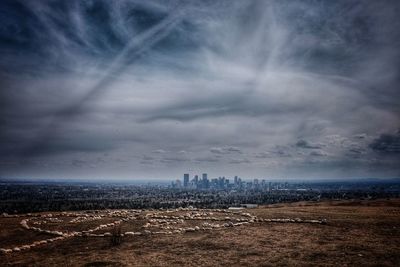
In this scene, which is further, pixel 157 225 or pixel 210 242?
pixel 157 225

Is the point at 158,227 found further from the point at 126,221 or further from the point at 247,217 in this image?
the point at 247,217

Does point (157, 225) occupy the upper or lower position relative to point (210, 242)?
upper

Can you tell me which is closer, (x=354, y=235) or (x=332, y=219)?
(x=354, y=235)

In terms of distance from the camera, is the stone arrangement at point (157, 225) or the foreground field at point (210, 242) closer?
the foreground field at point (210, 242)

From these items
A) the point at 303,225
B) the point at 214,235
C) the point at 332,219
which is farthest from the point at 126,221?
the point at 332,219

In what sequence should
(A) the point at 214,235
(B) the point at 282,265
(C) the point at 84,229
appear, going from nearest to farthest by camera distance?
(B) the point at 282,265
(A) the point at 214,235
(C) the point at 84,229

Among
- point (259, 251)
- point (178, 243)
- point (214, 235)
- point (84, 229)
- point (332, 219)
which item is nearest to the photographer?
point (259, 251)

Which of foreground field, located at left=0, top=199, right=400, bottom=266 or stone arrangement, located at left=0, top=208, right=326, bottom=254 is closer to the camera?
foreground field, located at left=0, top=199, right=400, bottom=266
